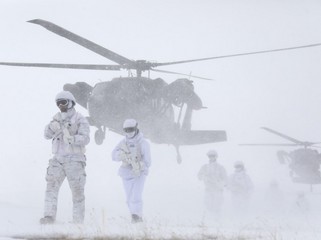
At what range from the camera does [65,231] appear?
5.91 meters

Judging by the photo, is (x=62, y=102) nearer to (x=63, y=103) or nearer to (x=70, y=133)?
(x=63, y=103)

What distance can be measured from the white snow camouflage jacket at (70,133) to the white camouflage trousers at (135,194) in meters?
1.82

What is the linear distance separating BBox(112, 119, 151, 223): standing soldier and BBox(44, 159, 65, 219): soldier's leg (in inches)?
72.6

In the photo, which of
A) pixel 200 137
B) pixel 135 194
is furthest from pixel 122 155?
pixel 200 137

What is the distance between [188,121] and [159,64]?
2318 millimetres

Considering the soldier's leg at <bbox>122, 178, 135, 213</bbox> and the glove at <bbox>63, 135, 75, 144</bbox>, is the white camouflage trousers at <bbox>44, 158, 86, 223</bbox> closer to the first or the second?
the glove at <bbox>63, 135, 75, 144</bbox>

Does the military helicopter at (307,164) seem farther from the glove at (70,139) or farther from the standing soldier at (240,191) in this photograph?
the glove at (70,139)

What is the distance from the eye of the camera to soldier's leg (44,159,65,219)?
24.6 feet

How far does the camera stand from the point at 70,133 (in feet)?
25.3

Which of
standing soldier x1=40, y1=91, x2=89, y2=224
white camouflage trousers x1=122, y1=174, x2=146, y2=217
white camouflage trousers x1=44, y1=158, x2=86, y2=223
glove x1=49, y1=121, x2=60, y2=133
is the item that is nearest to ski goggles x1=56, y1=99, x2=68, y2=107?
standing soldier x1=40, y1=91, x2=89, y2=224

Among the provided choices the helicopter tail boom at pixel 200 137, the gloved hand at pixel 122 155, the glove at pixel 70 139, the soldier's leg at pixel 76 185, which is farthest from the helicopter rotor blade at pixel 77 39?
the soldier's leg at pixel 76 185

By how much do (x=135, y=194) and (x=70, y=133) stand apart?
2169mm

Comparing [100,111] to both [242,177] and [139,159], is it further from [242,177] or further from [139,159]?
[242,177]

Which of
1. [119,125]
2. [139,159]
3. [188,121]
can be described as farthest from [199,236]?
[188,121]
